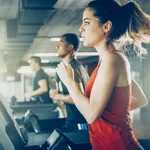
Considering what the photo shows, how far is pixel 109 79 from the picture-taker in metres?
1.31

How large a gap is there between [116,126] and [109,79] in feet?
0.66

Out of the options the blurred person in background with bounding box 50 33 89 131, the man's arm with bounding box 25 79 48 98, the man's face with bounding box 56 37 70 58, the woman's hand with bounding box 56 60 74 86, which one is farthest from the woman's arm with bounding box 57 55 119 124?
the man's arm with bounding box 25 79 48 98

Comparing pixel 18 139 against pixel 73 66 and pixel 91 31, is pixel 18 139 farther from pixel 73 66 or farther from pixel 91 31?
pixel 73 66

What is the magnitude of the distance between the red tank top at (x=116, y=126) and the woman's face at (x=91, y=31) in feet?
0.81

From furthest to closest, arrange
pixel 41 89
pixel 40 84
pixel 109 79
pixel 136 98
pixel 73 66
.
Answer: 1. pixel 40 84
2. pixel 41 89
3. pixel 73 66
4. pixel 136 98
5. pixel 109 79

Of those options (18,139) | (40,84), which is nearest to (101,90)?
(18,139)

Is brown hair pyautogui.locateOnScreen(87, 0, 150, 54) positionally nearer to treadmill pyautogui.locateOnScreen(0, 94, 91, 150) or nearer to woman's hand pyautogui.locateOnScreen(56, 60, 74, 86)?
woman's hand pyautogui.locateOnScreen(56, 60, 74, 86)

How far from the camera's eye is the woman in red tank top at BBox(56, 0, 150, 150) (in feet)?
4.33

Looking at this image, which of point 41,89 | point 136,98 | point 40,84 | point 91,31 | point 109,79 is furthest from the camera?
point 40,84

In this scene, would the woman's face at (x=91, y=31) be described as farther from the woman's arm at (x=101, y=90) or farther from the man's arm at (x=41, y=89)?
the man's arm at (x=41, y=89)

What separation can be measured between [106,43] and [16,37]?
380 inches

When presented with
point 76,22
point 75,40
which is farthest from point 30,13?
point 75,40

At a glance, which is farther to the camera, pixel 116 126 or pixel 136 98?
pixel 136 98

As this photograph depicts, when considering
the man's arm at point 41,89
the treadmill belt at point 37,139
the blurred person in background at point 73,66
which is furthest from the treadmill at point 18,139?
the man's arm at point 41,89
